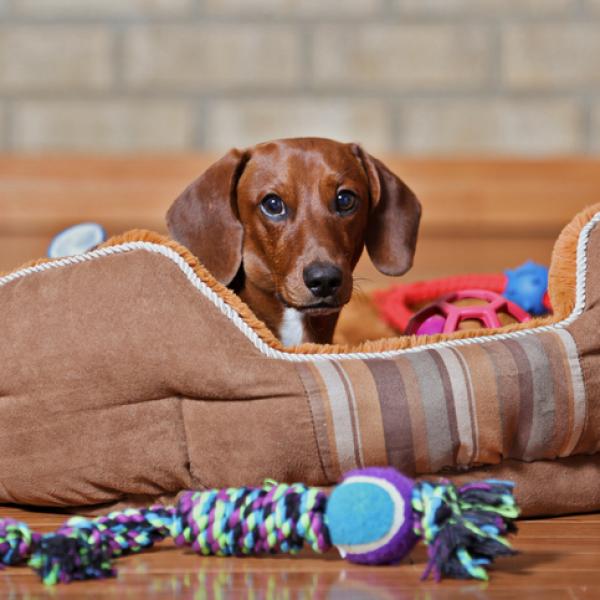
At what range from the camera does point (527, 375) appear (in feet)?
5.15

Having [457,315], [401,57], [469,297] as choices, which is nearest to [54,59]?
[401,57]

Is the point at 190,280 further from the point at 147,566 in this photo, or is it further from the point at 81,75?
→ the point at 81,75

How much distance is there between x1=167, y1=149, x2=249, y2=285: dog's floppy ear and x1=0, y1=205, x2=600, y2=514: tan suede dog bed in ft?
1.11

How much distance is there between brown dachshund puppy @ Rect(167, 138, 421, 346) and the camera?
194cm

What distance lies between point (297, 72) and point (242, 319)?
6.75 ft

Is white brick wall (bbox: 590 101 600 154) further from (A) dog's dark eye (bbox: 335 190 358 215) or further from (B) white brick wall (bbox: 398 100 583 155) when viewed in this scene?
(A) dog's dark eye (bbox: 335 190 358 215)

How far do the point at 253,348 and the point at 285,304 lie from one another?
0.43 m

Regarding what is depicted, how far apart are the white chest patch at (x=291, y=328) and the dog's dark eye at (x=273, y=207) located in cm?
20

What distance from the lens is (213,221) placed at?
203cm

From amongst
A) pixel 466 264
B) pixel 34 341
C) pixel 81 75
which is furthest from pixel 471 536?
pixel 81 75

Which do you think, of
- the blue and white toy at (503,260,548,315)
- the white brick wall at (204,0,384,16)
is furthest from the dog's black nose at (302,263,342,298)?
the white brick wall at (204,0,384,16)

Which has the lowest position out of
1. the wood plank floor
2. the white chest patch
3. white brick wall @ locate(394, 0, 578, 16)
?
the wood plank floor

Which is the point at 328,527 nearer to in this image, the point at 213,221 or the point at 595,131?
the point at 213,221

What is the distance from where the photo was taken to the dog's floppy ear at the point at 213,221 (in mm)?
2018
